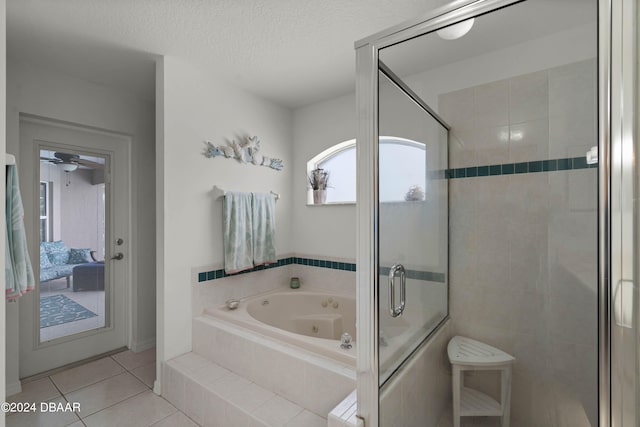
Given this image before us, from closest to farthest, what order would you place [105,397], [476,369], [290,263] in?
[476,369], [105,397], [290,263]

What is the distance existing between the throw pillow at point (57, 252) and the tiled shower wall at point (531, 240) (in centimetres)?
301

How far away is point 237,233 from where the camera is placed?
A: 2561 mm

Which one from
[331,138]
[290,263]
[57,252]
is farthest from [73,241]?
[331,138]

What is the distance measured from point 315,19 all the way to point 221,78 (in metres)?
1.12

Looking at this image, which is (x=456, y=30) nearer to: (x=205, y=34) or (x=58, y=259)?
(x=205, y=34)

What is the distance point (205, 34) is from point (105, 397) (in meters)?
2.57

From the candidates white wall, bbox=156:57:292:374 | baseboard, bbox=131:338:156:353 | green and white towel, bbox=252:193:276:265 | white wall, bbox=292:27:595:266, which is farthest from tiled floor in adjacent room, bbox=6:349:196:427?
white wall, bbox=292:27:595:266

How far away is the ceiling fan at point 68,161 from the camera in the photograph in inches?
97.9

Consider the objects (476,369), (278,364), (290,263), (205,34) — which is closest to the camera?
(476,369)

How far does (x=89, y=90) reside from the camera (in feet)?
8.42

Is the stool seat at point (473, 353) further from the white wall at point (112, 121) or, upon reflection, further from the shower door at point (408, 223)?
the white wall at point (112, 121)

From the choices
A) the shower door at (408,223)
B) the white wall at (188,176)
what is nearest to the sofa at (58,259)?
the white wall at (188,176)

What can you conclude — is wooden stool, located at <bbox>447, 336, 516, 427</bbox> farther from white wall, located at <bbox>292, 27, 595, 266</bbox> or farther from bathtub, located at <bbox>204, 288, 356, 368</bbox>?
white wall, located at <bbox>292, 27, 595, 266</bbox>

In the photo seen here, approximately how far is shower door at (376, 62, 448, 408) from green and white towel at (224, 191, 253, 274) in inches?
63.4
